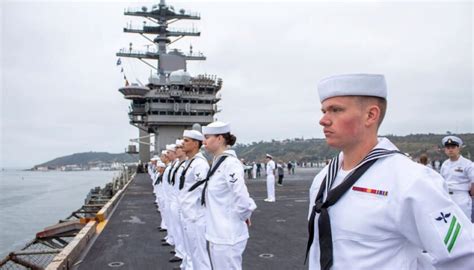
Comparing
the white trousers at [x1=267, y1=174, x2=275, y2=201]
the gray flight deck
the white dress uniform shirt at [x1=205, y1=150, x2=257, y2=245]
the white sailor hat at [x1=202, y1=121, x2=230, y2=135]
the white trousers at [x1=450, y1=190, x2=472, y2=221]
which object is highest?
the white sailor hat at [x1=202, y1=121, x2=230, y2=135]

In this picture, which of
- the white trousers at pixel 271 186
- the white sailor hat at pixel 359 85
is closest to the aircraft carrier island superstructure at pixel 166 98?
the white trousers at pixel 271 186

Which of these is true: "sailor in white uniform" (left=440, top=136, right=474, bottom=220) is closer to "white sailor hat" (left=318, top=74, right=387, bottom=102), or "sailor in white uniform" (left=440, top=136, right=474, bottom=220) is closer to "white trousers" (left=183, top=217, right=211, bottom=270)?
"white trousers" (left=183, top=217, right=211, bottom=270)

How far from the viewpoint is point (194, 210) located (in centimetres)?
528

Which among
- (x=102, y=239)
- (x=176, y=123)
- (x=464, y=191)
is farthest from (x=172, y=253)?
(x=176, y=123)

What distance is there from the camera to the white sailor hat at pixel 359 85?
185 cm

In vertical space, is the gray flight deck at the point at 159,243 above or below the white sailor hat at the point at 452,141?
below

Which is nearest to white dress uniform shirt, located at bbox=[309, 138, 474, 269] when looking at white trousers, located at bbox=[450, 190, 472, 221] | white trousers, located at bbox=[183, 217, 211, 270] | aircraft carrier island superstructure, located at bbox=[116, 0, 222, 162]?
white trousers, located at bbox=[183, 217, 211, 270]

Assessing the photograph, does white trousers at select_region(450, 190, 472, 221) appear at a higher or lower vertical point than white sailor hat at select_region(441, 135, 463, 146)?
lower

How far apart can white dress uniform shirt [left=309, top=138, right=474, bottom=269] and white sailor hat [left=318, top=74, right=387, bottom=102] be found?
0.83 ft

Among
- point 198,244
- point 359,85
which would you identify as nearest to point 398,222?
point 359,85

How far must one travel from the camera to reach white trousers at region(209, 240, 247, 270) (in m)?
4.09

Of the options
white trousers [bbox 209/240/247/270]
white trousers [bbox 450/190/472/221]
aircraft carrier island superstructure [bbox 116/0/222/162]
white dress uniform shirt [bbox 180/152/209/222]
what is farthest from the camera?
aircraft carrier island superstructure [bbox 116/0/222/162]

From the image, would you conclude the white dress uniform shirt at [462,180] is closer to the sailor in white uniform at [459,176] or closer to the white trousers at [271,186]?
the sailor in white uniform at [459,176]

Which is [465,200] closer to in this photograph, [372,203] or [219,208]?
[219,208]
